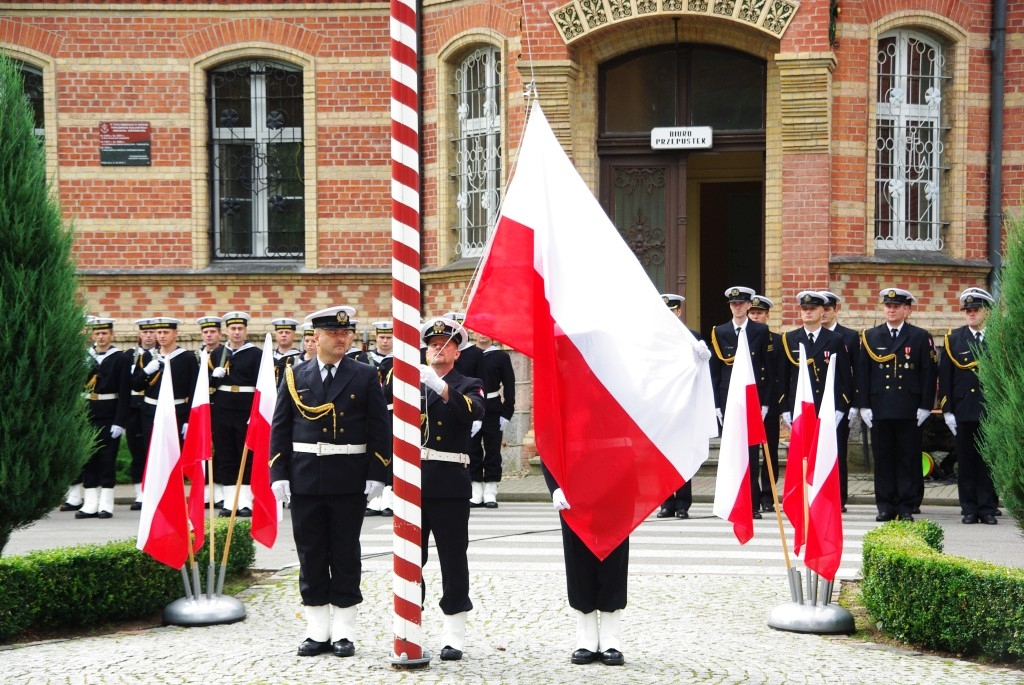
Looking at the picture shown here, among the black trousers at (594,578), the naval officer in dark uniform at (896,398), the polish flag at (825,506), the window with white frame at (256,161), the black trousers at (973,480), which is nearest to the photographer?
the black trousers at (594,578)

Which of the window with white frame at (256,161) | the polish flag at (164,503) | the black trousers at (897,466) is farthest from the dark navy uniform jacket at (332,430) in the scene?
the window with white frame at (256,161)

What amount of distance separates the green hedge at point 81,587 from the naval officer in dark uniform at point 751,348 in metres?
6.61

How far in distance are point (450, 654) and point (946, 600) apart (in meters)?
2.74

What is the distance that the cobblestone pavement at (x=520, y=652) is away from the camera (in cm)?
744

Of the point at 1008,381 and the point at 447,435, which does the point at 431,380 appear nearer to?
the point at 447,435

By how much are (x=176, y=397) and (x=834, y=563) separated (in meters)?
8.73

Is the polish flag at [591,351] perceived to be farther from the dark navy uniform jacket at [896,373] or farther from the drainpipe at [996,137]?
the drainpipe at [996,137]

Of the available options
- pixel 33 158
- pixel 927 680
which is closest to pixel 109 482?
pixel 33 158

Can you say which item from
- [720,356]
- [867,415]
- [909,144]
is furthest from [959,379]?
[909,144]

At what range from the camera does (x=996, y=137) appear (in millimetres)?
17984

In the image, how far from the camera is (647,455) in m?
7.75

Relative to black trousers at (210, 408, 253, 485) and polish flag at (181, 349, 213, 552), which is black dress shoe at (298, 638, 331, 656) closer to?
polish flag at (181, 349, 213, 552)

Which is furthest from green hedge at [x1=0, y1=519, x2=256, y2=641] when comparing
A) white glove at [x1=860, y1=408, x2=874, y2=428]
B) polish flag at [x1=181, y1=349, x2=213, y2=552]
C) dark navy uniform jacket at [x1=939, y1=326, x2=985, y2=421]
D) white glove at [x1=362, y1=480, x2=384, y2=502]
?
dark navy uniform jacket at [x1=939, y1=326, x2=985, y2=421]

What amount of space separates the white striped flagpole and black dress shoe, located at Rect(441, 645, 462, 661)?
0.20 meters
